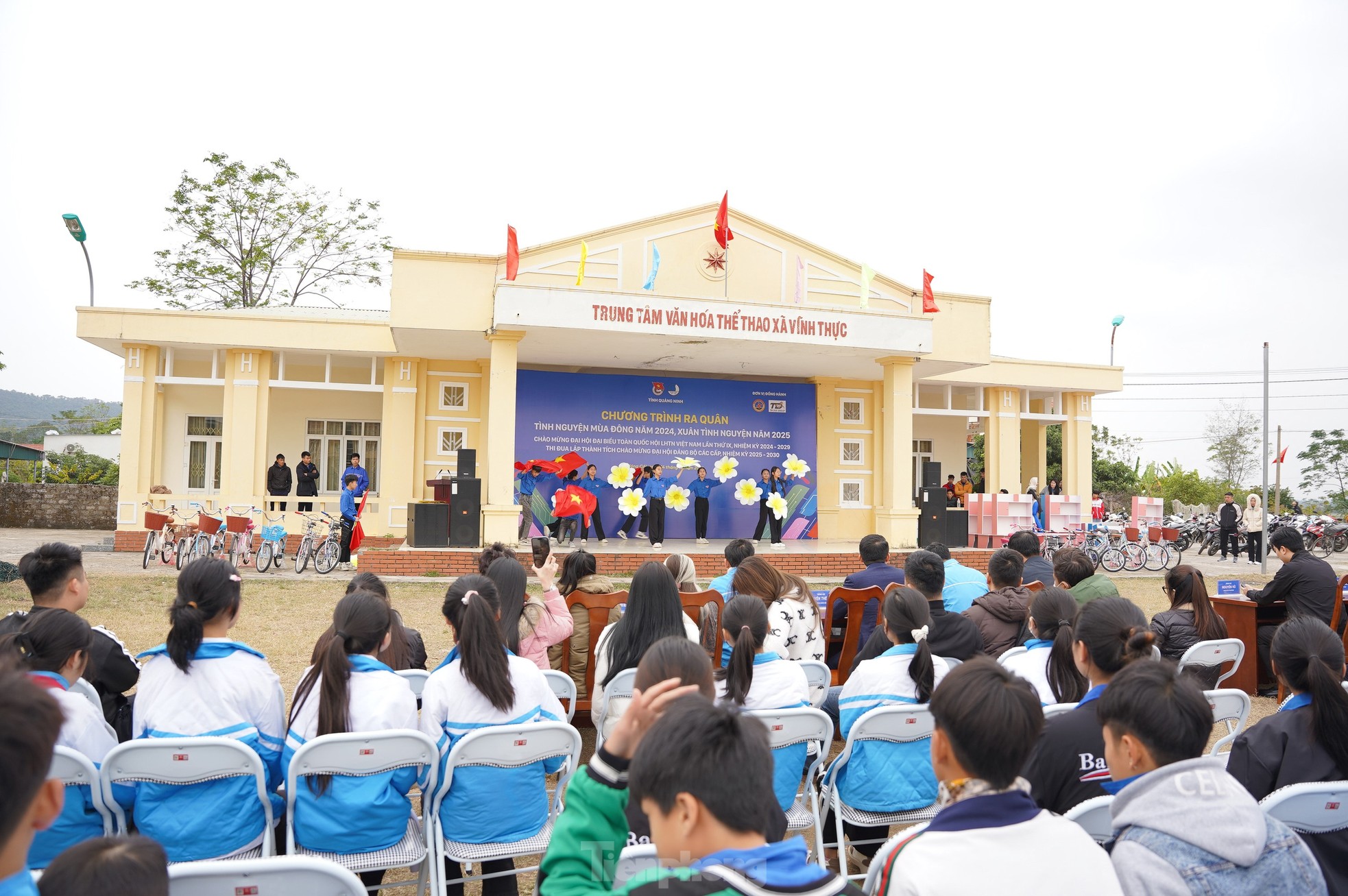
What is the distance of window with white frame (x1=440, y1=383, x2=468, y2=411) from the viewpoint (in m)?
14.6

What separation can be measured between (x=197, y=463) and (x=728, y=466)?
935 centimetres

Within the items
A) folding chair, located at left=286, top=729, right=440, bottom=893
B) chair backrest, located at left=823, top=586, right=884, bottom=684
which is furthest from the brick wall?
folding chair, located at left=286, top=729, right=440, bottom=893

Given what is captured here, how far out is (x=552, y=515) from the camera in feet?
45.1

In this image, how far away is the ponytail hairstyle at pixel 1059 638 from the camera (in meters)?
3.07

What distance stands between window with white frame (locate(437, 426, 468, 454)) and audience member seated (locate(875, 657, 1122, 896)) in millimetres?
13655

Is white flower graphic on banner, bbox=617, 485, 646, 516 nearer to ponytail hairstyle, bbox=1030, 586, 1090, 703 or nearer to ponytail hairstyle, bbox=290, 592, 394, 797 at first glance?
ponytail hairstyle, bbox=1030, 586, 1090, 703

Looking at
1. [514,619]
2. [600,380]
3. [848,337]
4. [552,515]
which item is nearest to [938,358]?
[848,337]

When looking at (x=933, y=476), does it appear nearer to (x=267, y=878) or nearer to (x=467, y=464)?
(x=467, y=464)

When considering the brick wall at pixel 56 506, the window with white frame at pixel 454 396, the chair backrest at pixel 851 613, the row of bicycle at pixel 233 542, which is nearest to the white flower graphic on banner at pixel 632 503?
the window with white frame at pixel 454 396

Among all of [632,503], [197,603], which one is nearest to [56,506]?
[632,503]

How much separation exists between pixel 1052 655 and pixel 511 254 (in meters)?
9.77

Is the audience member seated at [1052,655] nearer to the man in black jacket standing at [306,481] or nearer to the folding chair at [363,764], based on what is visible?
the folding chair at [363,764]

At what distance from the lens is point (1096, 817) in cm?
197

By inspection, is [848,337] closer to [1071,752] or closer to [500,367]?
[500,367]
